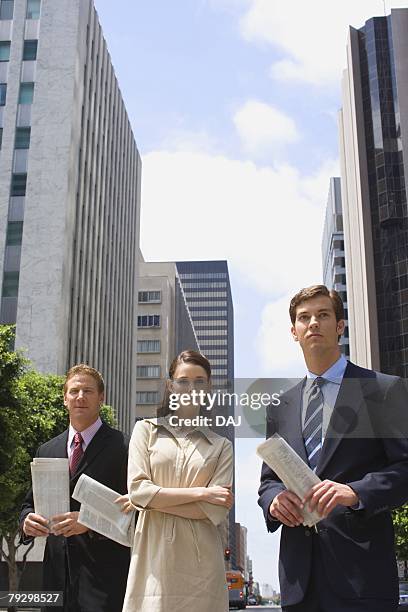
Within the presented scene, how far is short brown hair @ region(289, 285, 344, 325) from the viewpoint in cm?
373

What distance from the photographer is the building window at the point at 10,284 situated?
4205cm

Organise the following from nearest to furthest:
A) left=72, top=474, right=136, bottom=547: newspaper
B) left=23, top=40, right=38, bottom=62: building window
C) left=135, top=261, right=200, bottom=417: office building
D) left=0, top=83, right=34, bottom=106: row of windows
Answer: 1. left=72, top=474, right=136, bottom=547: newspaper
2. left=0, top=83, right=34, bottom=106: row of windows
3. left=23, top=40, right=38, bottom=62: building window
4. left=135, top=261, right=200, bottom=417: office building

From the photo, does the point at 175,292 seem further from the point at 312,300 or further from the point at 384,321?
the point at 312,300

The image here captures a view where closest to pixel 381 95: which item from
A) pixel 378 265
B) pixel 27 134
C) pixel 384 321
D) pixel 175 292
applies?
pixel 378 265

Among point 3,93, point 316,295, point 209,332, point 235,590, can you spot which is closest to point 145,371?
point 3,93

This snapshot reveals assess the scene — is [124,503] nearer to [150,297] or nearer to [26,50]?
[26,50]

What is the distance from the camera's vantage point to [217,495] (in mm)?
3787

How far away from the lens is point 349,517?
324 cm

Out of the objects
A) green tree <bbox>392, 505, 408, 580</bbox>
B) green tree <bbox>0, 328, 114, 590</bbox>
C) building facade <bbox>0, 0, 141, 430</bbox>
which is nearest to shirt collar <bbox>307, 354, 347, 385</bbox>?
green tree <bbox>0, 328, 114, 590</bbox>

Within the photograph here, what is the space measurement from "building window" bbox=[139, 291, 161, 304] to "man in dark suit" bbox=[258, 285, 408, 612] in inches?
2827

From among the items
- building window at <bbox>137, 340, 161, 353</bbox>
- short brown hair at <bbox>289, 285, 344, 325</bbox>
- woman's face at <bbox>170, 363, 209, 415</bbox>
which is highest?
building window at <bbox>137, 340, 161, 353</bbox>

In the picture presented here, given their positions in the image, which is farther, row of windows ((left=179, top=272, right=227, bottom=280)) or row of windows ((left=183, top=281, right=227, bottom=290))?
row of windows ((left=179, top=272, right=227, bottom=280))

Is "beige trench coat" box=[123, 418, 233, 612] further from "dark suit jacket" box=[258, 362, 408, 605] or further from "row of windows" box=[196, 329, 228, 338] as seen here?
"row of windows" box=[196, 329, 228, 338]

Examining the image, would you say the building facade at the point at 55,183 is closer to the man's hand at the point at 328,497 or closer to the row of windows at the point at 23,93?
the row of windows at the point at 23,93
